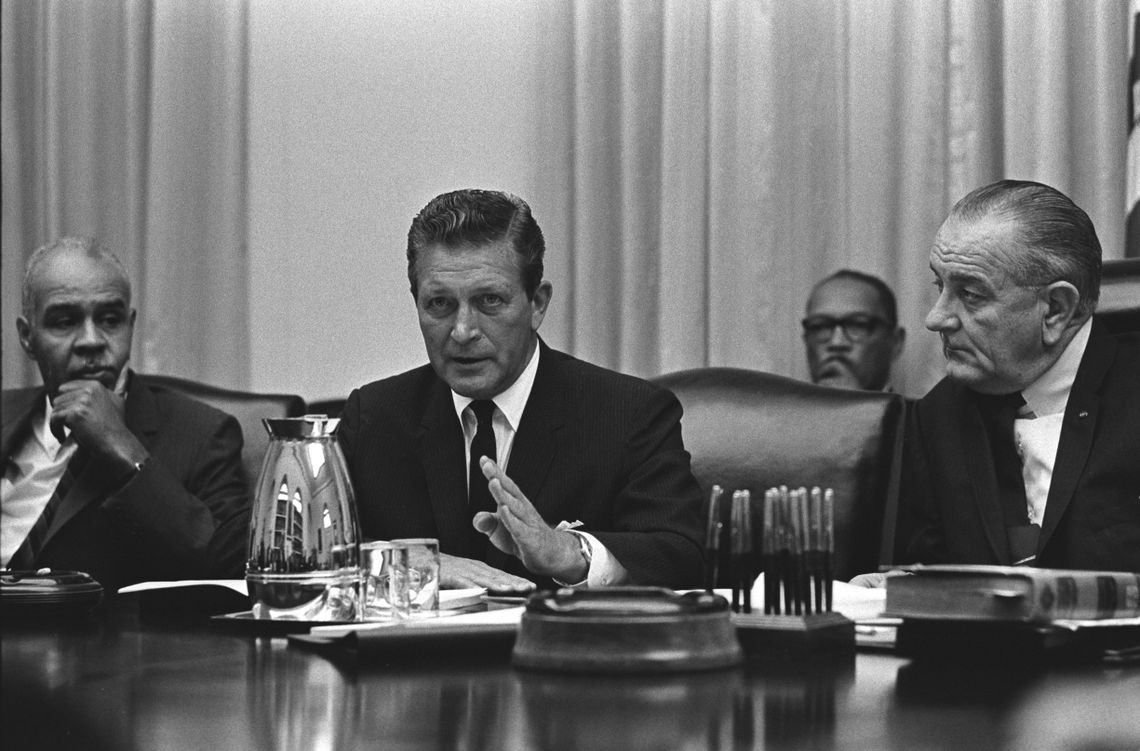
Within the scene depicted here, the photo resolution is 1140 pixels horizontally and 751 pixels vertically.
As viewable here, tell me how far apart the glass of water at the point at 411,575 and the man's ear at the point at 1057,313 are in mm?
1426

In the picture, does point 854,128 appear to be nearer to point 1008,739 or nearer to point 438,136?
point 438,136

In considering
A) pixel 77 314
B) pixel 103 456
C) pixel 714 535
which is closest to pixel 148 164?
pixel 77 314

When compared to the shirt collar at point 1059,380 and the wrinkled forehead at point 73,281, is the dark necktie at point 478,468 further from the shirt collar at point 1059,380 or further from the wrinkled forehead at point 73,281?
the wrinkled forehead at point 73,281

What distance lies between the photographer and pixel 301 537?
152cm

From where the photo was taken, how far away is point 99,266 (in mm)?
3271

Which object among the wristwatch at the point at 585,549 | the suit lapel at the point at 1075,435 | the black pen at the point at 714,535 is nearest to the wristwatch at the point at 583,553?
the wristwatch at the point at 585,549

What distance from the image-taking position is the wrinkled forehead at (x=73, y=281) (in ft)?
10.6

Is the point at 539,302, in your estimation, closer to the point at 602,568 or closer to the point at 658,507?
the point at 658,507

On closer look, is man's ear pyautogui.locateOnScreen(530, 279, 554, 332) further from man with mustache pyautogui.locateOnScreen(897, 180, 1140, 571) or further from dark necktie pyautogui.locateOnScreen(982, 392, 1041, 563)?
dark necktie pyautogui.locateOnScreen(982, 392, 1041, 563)

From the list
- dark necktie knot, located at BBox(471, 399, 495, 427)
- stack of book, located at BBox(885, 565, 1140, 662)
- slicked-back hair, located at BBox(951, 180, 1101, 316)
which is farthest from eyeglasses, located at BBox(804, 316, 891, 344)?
stack of book, located at BBox(885, 565, 1140, 662)

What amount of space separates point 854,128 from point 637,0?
0.70m

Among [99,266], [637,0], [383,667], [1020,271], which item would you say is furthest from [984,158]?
[383,667]

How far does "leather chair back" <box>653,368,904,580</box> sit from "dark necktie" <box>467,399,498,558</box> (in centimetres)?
36

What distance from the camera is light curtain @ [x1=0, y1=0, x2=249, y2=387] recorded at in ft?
15.1
